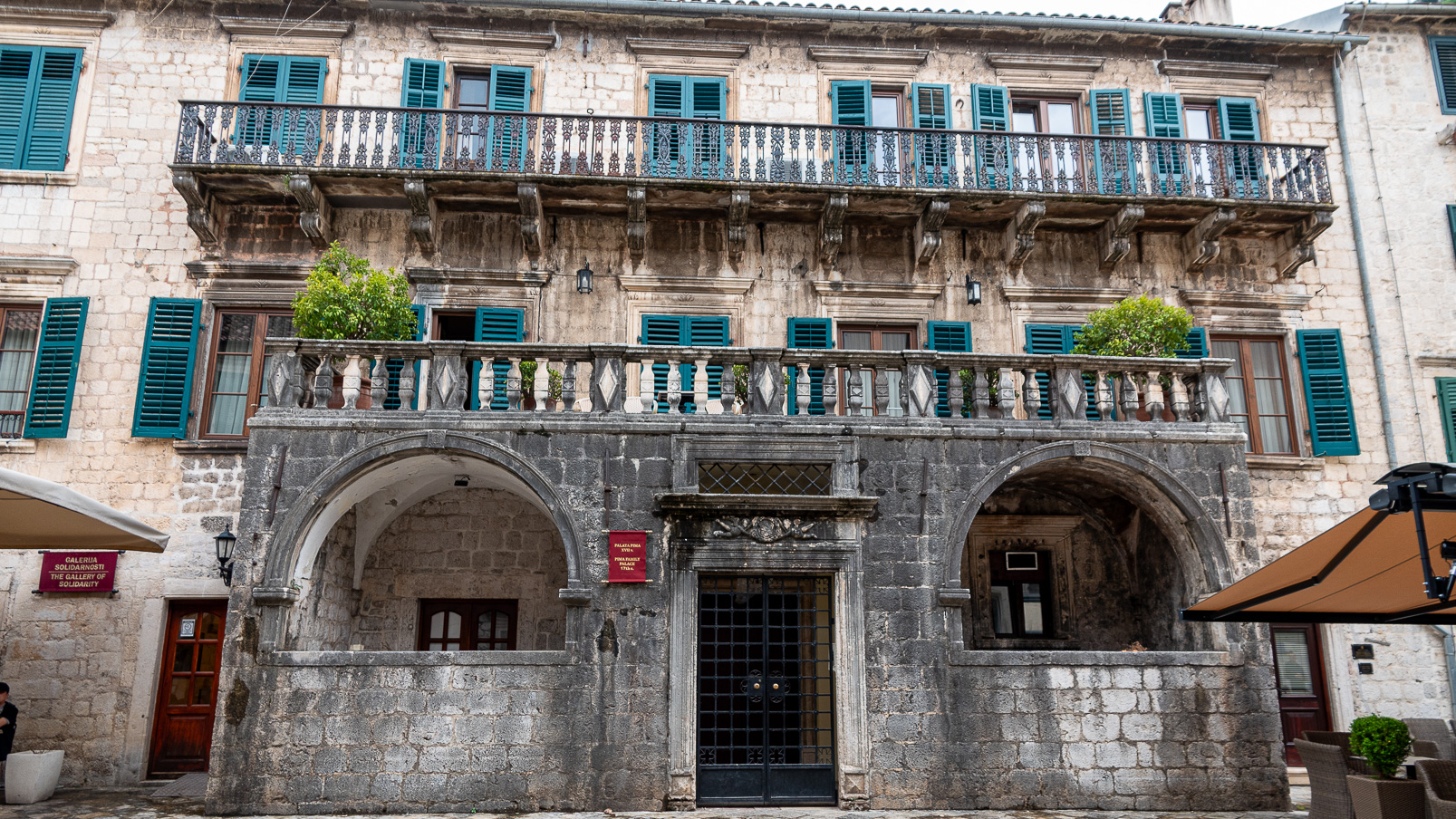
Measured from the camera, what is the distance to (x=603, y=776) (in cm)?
862

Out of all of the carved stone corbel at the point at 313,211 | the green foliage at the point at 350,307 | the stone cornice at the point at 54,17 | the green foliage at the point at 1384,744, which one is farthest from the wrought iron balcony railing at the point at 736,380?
the stone cornice at the point at 54,17

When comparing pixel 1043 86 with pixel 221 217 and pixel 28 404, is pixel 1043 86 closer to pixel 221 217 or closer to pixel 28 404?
pixel 221 217

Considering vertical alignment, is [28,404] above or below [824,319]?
below

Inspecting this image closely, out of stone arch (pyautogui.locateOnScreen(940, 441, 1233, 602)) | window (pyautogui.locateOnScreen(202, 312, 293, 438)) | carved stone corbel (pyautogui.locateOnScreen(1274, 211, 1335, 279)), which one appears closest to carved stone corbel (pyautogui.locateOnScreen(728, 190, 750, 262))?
stone arch (pyautogui.locateOnScreen(940, 441, 1233, 602))

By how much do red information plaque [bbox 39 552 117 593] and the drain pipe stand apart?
637 inches

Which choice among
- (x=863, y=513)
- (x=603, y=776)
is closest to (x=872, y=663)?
(x=863, y=513)

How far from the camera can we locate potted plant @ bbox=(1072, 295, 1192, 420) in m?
10.7

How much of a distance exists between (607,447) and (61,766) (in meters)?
7.35

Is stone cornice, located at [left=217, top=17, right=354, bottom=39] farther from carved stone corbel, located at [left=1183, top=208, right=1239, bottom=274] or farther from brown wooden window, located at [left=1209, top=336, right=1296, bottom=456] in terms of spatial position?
brown wooden window, located at [left=1209, top=336, right=1296, bottom=456]

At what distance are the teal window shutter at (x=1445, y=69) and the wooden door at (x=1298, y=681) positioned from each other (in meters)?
7.93

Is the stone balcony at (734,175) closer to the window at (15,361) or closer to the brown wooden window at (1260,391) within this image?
the brown wooden window at (1260,391)

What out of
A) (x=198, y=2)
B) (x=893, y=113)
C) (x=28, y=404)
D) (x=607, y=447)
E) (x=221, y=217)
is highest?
(x=198, y=2)

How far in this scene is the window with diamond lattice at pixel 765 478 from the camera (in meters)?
9.52

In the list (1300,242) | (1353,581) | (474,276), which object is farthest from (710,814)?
(1300,242)
